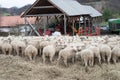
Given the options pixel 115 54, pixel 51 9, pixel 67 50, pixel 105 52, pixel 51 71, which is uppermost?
pixel 51 9

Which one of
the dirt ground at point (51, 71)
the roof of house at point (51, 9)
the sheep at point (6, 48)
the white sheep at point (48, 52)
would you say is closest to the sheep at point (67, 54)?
the dirt ground at point (51, 71)

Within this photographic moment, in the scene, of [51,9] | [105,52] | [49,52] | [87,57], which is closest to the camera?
[87,57]

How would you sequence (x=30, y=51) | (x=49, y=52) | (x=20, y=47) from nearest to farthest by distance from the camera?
1. (x=49, y=52)
2. (x=30, y=51)
3. (x=20, y=47)

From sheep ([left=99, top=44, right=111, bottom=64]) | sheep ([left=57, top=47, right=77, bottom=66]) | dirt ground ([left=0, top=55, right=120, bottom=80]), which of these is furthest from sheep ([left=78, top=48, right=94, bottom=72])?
sheep ([left=99, top=44, right=111, bottom=64])

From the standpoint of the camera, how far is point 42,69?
1720 cm

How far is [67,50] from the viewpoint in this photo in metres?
18.0

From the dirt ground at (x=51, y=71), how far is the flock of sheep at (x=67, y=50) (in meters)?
0.40

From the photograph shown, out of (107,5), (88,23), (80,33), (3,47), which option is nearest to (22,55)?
(3,47)

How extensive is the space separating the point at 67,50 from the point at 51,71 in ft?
5.48

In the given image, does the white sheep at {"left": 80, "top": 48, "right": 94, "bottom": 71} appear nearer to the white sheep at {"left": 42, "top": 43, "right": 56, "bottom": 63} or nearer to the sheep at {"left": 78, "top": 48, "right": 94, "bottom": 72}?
the sheep at {"left": 78, "top": 48, "right": 94, "bottom": 72}

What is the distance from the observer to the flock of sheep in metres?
18.0

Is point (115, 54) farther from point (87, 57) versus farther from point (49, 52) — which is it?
point (49, 52)

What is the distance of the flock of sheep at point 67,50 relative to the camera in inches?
707

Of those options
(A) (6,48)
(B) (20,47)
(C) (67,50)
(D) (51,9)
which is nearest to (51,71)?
(C) (67,50)
